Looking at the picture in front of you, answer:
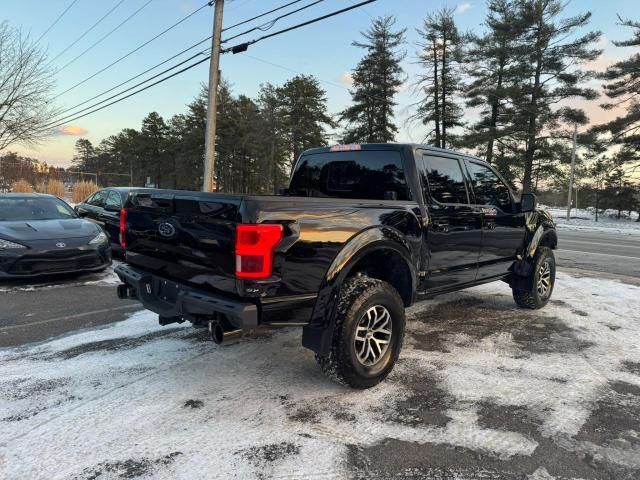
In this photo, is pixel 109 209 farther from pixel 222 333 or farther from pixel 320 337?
pixel 320 337

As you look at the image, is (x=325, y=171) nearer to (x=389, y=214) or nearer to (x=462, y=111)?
(x=389, y=214)

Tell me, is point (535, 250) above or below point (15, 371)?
above

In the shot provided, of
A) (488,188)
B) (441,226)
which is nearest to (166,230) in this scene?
(441,226)

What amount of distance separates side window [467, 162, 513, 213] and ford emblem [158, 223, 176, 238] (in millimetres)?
3052

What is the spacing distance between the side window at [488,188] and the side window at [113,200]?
285 inches

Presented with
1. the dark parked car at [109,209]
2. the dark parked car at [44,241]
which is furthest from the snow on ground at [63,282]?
the dark parked car at [109,209]

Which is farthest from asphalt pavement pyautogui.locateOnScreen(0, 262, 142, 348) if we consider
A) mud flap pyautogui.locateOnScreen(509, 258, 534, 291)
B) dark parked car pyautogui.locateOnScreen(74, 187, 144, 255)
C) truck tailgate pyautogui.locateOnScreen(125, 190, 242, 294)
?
mud flap pyautogui.locateOnScreen(509, 258, 534, 291)

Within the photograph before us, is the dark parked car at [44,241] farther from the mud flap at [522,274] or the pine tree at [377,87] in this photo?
the pine tree at [377,87]

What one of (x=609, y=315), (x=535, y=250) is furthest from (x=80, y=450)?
(x=609, y=315)

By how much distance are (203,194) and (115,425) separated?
1.54 meters

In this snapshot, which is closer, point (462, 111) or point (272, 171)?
point (462, 111)

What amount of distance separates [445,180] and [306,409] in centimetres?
249

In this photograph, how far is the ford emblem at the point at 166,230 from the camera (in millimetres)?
3373

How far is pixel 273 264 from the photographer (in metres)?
2.81
